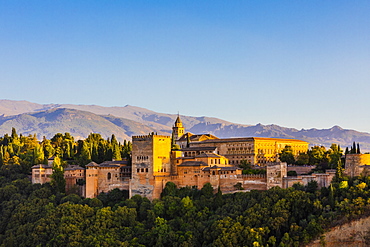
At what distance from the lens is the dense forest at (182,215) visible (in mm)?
49969

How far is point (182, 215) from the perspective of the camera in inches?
2215

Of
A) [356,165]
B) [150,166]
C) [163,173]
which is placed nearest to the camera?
[356,165]

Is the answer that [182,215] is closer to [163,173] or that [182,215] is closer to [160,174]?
[160,174]

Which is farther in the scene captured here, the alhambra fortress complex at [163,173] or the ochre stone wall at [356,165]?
the alhambra fortress complex at [163,173]

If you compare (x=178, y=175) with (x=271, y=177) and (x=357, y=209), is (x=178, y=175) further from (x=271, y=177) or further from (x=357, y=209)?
(x=357, y=209)

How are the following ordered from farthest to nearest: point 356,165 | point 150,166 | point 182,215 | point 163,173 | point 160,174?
point 163,173 < point 160,174 < point 150,166 < point 182,215 < point 356,165

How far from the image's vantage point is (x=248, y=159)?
73.2 meters

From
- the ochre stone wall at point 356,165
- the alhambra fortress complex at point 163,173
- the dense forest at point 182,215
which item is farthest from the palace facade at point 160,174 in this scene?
the ochre stone wall at point 356,165

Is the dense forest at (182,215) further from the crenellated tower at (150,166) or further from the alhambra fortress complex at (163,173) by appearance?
the crenellated tower at (150,166)

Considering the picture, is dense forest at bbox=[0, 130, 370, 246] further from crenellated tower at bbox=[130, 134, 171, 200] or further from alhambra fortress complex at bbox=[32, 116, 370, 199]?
crenellated tower at bbox=[130, 134, 171, 200]

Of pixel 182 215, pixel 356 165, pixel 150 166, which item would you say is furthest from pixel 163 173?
pixel 356 165

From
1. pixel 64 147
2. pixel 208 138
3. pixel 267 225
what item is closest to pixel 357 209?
pixel 267 225

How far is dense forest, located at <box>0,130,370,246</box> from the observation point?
164 feet

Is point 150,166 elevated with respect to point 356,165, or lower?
lower
